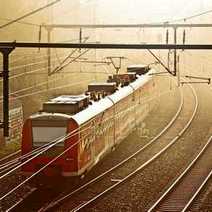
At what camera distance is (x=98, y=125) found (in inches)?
733

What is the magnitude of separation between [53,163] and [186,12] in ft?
211

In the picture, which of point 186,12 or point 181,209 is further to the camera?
point 186,12

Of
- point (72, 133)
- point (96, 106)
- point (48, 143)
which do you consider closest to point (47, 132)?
point (48, 143)

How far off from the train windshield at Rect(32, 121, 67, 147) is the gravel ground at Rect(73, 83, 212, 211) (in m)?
2.25

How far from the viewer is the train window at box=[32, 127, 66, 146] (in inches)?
643

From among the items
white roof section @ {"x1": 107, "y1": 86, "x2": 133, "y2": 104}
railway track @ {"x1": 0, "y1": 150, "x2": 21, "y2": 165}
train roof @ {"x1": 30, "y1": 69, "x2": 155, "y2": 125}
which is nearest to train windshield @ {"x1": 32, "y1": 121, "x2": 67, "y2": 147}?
train roof @ {"x1": 30, "y1": 69, "x2": 155, "y2": 125}

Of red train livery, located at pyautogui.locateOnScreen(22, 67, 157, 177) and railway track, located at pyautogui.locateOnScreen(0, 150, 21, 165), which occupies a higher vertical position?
red train livery, located at pyautogui.locateOnScreen(22, 67, 157, 177)

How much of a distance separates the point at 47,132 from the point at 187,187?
15.8ft

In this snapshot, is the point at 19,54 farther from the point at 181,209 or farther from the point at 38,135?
the point at 181,209

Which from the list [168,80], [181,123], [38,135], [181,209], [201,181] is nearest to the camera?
[181,209]

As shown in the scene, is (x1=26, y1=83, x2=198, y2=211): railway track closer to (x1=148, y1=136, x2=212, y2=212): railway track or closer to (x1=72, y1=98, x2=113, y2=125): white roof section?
(x1=148, y1=136, x2=212, y2=212): railway track

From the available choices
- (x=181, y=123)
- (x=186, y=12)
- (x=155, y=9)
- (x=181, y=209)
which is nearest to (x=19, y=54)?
(x=181, y=123)

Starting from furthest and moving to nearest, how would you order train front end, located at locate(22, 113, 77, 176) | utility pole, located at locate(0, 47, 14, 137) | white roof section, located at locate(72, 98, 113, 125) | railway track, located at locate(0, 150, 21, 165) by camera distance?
1. railway track, located at locate(0, 150, 21, 165)
2. white roof section, located at locate(72, 98, 113, 125)
3. train front end, located at locate(22, 113, 77, 176)
4. utility pole, located at locate(0, 47, 14, 137)

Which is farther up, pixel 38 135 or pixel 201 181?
pixel 38 135
